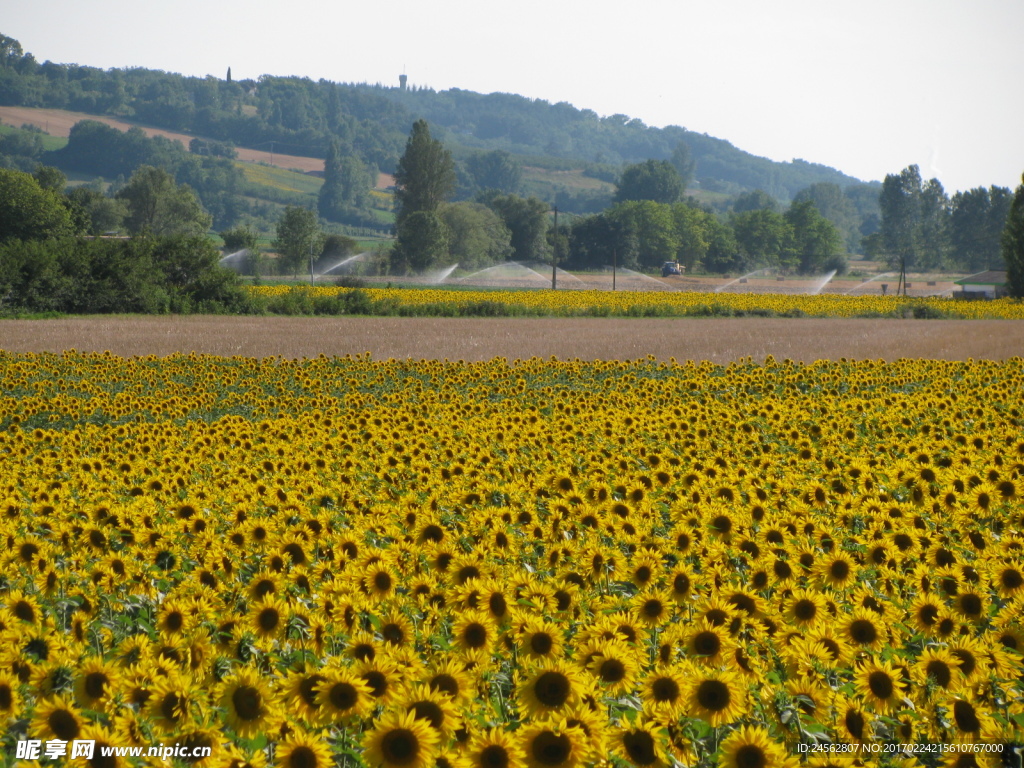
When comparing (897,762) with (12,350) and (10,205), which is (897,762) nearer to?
(12,350)

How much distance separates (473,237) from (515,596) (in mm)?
106319

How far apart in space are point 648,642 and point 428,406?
788cm

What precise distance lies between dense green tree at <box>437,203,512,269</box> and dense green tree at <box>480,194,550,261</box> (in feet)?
13.3

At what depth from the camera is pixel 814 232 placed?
157625mm

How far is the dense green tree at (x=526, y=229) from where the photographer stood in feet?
387

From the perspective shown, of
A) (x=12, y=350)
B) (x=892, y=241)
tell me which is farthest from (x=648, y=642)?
(x=892, y=241)

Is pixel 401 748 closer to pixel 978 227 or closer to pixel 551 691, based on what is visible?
pixel 551 691

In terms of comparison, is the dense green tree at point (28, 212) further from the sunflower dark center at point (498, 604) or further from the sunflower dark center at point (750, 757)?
the sunflower dark center at point (750, 757)

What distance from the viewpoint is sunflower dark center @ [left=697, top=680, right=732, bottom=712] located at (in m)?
3.09

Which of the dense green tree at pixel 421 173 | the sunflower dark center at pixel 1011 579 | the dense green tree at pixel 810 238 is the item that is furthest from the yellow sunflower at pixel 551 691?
the dense green tree at pixel 810 238

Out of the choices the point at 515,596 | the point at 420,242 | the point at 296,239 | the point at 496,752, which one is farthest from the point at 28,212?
the point at 496,752

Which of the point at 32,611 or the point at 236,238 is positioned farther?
the point at 236,238

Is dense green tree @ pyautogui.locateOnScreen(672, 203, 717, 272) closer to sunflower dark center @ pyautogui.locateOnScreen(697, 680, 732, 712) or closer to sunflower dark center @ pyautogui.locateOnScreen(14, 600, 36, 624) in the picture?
sunflower dark center @ pyautogui.locateOnScreen(14, 600, 36, 624)

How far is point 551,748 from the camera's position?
2.68 metres
